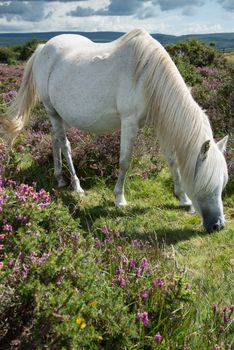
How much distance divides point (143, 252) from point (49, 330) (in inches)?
53.8

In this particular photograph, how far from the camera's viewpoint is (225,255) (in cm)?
432

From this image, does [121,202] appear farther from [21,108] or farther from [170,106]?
[21,108]

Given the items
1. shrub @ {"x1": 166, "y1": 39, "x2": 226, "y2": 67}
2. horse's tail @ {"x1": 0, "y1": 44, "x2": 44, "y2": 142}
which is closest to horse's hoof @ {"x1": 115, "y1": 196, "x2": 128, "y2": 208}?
horse's tail @ {"x1": 0, "y1": 44, "x2": 44, "y2": 142}

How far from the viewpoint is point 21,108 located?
6688 mm

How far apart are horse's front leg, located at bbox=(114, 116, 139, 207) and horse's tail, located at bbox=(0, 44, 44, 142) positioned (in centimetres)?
212

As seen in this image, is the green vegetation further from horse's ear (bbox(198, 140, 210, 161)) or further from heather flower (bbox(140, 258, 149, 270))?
horse's ear (bbox(198, 140, 210, 161))

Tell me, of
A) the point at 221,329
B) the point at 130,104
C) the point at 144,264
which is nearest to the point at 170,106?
the point at 130,104

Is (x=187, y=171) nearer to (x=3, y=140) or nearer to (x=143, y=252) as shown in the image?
(x=143, y=252)

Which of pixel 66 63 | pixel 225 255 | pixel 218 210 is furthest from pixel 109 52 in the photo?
pixel 225 255

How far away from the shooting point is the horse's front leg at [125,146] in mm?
5008

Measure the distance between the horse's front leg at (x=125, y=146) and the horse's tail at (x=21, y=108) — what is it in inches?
83.5

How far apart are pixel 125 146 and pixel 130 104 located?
22.0 inches

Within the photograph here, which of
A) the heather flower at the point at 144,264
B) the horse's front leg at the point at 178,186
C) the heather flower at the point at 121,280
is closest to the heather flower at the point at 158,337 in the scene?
the heather flower at the point at 121,280

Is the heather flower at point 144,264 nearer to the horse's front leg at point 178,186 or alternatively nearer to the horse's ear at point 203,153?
the horse's ear at point 203,153
